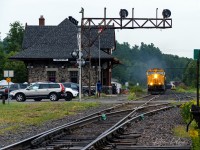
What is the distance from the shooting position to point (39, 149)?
433 inches

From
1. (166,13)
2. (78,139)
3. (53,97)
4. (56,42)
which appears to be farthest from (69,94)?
(78,139)

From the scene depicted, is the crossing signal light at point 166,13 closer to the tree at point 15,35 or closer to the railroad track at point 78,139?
the railroad track at point 78,139

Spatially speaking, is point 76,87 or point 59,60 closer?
point 76,87

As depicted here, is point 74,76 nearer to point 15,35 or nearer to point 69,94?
point 69,94

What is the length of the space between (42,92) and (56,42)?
20933 millimetres

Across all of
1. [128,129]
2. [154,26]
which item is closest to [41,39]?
[154,26]

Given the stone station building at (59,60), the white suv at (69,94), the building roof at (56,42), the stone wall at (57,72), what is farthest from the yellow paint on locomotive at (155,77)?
the white suv at (69,94)

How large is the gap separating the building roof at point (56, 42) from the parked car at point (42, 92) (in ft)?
51.1

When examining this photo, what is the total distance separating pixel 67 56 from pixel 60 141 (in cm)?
4564

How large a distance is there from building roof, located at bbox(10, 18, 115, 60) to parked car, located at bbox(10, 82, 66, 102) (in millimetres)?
15564

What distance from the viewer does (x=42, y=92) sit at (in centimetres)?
4153

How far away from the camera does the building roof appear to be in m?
58.2

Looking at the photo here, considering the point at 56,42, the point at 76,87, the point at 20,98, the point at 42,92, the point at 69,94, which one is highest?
the point at 56,42

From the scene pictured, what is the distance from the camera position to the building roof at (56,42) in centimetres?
5816
